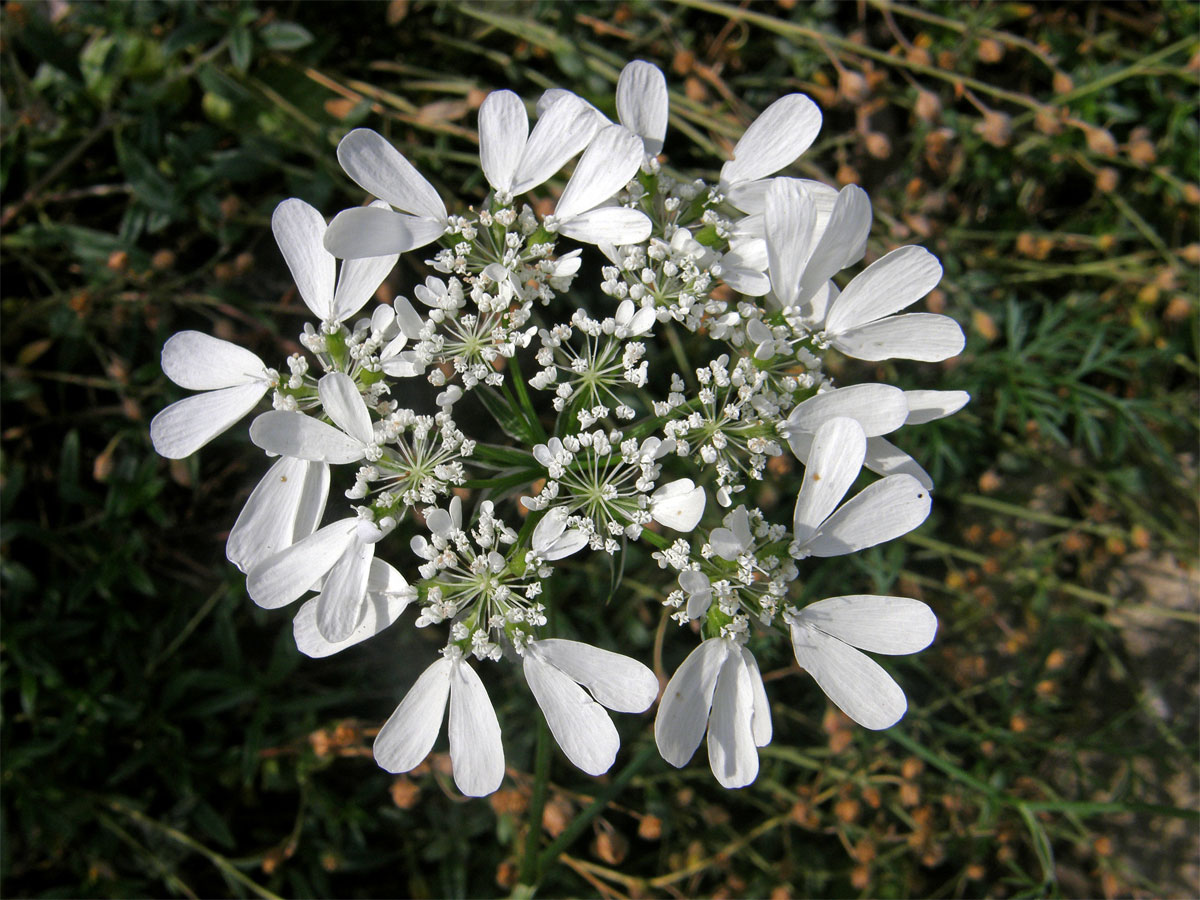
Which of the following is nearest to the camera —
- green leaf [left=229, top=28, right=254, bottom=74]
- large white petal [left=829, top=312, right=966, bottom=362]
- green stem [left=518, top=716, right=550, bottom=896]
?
large white petal [left=829, top=312, right=966, bottom=362]

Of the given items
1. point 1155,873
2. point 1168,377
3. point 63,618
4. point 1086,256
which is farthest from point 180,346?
point 1155,873

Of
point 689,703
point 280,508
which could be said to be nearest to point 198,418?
point 280,508

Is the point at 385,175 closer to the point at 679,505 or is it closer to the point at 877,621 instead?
the point at 679,505

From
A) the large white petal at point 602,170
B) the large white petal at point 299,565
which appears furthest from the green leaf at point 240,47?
the large white petal at point 299,565

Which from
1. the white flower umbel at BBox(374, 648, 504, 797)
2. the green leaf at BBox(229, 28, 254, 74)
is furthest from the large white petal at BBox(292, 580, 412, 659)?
the green leaf at BBox(229, 28, 254, 74)

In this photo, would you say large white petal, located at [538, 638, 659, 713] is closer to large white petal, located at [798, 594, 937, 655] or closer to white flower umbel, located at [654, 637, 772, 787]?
white flower umbel, located at [654, 637, 772, 787]

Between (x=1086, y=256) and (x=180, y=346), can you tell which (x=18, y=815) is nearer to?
(x=180, y=346)
